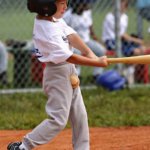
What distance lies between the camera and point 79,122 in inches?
203

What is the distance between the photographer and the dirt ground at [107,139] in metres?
6.00

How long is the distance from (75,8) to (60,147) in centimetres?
426

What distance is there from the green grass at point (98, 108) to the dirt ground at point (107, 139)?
1.14ft

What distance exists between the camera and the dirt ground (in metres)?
6.00

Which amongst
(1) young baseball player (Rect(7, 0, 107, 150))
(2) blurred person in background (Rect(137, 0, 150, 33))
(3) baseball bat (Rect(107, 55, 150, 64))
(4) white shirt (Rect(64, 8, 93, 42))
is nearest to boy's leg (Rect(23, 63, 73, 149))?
(1) young baseball player (Rect(7, 0, 107, 150))

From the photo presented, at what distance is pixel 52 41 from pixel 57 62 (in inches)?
6.7

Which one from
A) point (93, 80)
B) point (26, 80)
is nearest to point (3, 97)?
point (26, 80)

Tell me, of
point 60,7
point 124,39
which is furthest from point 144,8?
point 60,7

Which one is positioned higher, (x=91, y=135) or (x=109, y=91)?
(x=91, y=135)

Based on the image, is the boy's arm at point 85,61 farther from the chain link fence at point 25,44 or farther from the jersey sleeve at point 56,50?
the chain link fence at point 25,44

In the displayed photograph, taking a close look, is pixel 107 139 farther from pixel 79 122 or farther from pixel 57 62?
pixel 57 62

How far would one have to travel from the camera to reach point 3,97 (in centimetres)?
914

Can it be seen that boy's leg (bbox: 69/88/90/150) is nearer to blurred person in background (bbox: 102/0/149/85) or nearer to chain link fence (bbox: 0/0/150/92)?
chain link fence (bbox: 0/0/150/92)

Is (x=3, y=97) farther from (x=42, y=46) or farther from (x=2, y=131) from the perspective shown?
(x=42, y=46)
